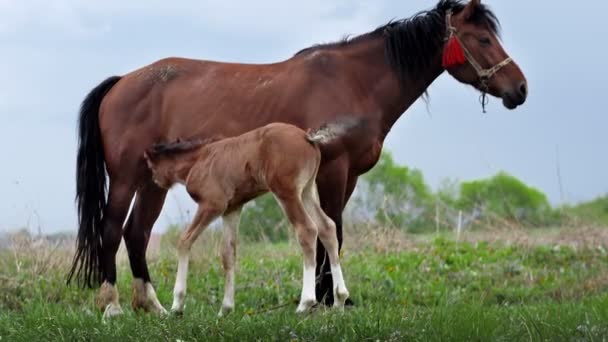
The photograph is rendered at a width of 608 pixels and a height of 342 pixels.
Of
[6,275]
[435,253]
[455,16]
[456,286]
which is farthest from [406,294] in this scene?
[6,275]

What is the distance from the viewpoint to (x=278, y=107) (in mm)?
9484

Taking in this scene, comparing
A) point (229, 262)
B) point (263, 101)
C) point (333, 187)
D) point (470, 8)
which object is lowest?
point (229, 262)

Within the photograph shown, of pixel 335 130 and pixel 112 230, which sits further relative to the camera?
pixel 112 230

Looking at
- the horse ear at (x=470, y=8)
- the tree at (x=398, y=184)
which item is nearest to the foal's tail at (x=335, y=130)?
the horse ear at (x=470, y=8)

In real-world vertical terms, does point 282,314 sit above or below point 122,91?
below

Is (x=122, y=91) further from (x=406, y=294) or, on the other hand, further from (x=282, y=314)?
(x=406, y=294)

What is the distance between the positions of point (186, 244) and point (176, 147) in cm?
109

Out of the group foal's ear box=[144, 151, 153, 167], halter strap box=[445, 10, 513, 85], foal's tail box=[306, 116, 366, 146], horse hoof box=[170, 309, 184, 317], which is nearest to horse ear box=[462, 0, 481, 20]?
halter strap box=[445, 10, 513, 85]

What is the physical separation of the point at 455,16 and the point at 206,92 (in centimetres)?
262

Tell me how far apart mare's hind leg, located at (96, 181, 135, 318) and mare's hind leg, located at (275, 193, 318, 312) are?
7.82 ft

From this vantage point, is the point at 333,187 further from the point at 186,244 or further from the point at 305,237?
the point at 186,244

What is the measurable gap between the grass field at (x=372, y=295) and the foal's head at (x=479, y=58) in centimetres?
218

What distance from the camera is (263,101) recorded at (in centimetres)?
955

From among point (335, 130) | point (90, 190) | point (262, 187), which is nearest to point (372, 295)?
point (90, 190)
